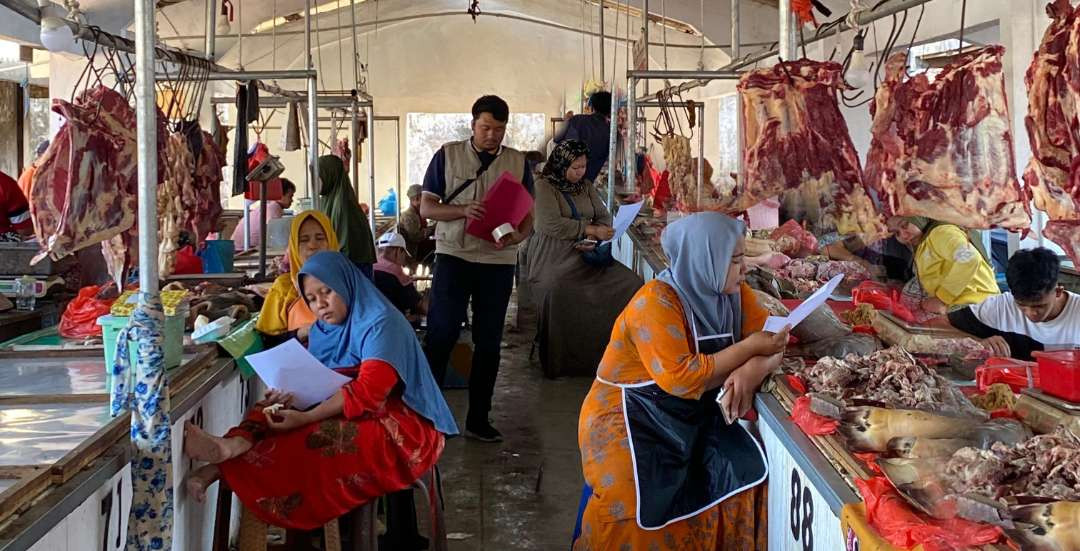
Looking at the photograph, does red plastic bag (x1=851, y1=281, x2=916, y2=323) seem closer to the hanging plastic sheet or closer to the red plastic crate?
the red plastic crate

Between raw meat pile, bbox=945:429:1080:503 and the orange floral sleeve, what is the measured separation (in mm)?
933

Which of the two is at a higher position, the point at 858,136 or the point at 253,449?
the point at 858,136

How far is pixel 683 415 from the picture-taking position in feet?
9.82

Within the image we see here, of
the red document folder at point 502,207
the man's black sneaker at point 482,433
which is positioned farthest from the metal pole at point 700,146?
the man's black sneaker at point 482,433

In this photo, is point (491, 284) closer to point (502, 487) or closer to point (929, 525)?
point (502, 487)

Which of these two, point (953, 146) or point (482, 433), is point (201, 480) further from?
point (482, 433)

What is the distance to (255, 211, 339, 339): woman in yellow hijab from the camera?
11.8 ft

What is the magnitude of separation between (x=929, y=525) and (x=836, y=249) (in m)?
3.29

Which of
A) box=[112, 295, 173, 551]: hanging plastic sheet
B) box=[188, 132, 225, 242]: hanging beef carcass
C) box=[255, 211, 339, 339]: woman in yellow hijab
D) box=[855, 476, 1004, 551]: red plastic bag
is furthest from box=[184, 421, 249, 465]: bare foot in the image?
box=[188, 132, 225, 242]: hanging beef carcass

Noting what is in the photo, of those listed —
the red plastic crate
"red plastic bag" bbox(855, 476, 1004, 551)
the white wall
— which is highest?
the white wall

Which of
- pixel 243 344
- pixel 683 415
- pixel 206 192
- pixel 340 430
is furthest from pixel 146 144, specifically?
pixel 206 192

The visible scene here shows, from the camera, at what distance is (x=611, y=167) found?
23.1 feet

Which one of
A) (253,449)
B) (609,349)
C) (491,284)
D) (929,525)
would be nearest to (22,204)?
(491,284)

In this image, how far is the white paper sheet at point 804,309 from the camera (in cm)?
254
